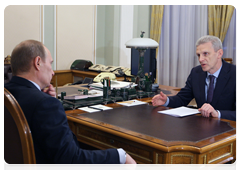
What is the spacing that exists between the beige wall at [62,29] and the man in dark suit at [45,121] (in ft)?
13.8

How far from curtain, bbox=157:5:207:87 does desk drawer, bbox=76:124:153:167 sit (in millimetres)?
4564

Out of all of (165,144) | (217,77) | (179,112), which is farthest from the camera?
(217,77)

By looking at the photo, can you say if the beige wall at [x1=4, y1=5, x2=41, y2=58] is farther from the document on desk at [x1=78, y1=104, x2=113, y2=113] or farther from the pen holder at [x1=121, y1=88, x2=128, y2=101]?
the document on desk at [x1=78, y1=104, x2=113, y2=113]

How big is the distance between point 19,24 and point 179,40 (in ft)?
11.2

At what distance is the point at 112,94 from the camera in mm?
2916

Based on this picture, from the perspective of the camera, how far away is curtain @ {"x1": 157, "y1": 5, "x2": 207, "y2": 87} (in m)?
6.11

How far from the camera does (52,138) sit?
4.30 feet

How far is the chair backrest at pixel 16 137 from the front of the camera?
120 centimetres

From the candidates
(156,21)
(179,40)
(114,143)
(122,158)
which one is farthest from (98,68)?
(122,158)

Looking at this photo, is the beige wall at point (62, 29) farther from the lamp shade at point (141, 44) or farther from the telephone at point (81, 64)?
the lamp shade at point (141, 44)

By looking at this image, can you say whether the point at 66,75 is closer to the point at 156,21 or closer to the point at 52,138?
the point at 156,21

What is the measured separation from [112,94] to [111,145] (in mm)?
991

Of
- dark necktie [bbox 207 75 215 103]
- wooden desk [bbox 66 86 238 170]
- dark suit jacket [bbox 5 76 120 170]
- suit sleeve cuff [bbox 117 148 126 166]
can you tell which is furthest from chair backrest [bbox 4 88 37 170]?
dark necktie [bbox 207 75 215 103]
